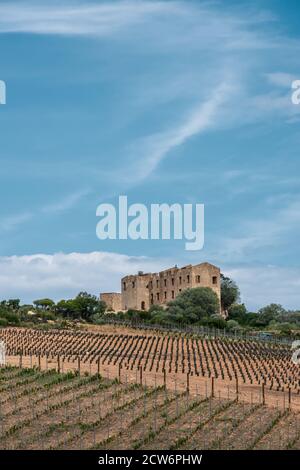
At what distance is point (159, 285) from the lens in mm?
91438

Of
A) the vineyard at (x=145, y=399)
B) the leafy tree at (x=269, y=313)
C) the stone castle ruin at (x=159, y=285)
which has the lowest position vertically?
the vineyard at (x=145, y=399)

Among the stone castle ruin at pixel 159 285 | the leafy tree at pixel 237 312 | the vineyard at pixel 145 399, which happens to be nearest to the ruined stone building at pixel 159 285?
the stone castle ruin at pixel 159 285

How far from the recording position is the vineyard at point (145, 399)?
2561 cm

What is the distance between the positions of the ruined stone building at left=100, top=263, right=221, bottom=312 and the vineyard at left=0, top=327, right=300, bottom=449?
36.8 meters

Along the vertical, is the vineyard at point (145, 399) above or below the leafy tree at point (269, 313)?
below

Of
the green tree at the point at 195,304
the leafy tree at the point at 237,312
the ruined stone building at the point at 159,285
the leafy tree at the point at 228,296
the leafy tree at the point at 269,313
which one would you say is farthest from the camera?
the leafy tree at the point at 228,296

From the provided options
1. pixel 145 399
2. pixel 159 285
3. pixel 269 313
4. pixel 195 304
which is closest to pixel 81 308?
pixel 159 285

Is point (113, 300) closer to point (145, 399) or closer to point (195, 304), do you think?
point (195, 304)

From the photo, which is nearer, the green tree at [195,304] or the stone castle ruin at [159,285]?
the green tree at [195,304]

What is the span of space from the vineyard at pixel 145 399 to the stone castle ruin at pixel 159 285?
121 feet

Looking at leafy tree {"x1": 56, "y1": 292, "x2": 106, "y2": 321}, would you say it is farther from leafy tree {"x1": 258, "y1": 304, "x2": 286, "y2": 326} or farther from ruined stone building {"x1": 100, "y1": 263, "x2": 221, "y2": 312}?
leafy tree {"x1": 258, "y1": 304, "x2": 286, "y2": 326}

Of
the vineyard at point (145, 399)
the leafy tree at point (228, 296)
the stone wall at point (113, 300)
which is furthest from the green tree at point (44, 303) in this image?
the vineyard at point (145, 399)

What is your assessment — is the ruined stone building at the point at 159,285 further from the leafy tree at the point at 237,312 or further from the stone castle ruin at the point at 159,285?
the leafy tree at the point at 237,312

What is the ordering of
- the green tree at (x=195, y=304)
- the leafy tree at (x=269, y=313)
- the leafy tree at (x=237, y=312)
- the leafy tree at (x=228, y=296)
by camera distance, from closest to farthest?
the green tree at (x=195, y=304)
the leafy tree at (x=269, y=313)
the leafy tree at (x=237, y=312)
the leafy tree at (x=228, y=296)
